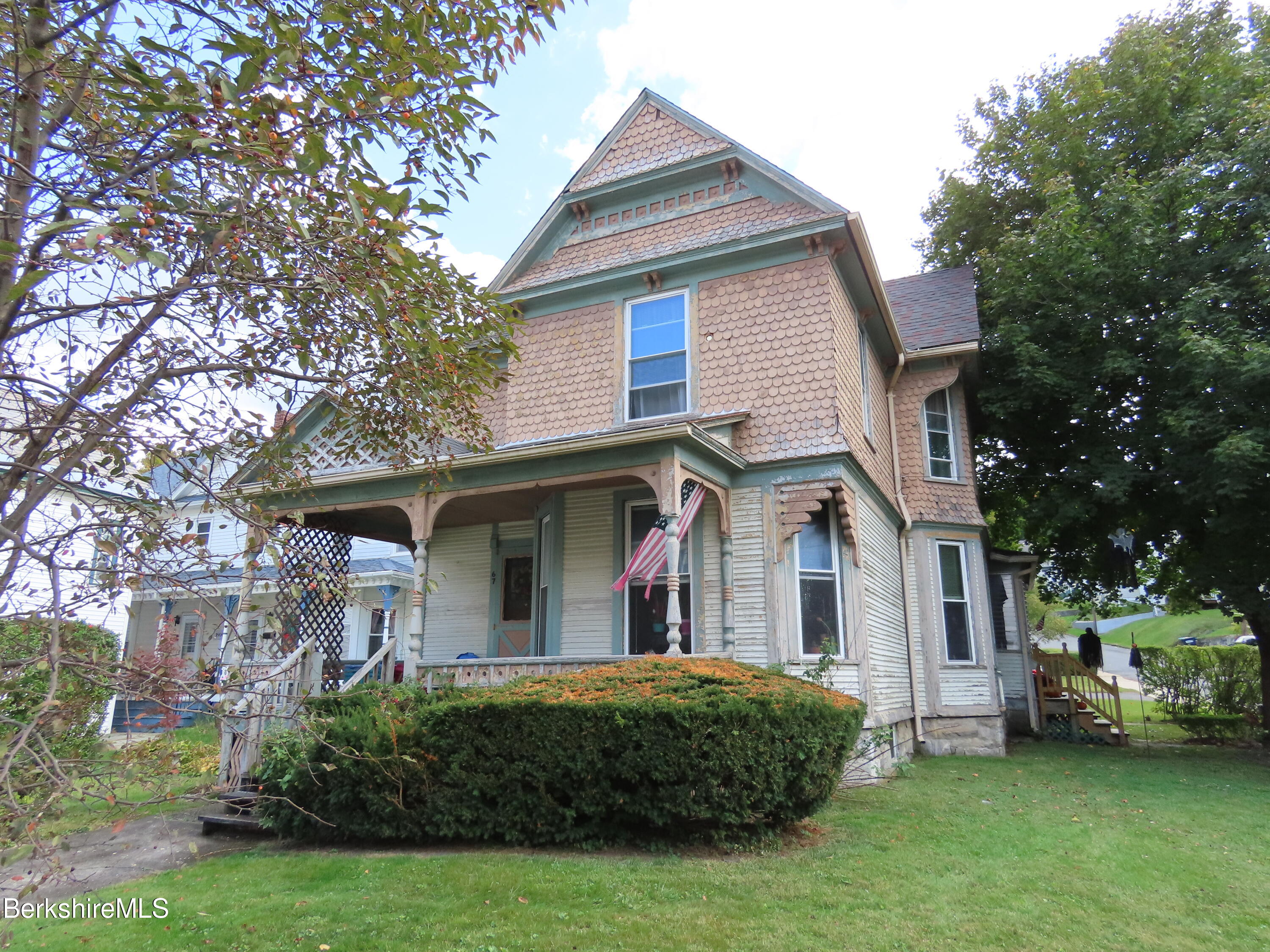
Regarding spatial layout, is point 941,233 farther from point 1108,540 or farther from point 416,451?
point 416,451

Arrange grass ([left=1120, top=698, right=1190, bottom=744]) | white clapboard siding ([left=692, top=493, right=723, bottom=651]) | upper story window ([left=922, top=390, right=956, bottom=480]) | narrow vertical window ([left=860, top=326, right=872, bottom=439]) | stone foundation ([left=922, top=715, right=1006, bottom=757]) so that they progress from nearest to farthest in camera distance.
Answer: white clapboard siding ([left=692, top=493, right=723, bottom=651]) → narrow vertical window ([left=860, top=326, right=872, bottom=439]) → stone foundation ([left=922, top=715, right=1006, bottom=757]) → upper story window ([left=922, top=390, right=956, bottom=480]) → grass ([left=1120, top=698, right=1190, bottom=744])

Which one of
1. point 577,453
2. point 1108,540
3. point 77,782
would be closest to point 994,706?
point 1108,540

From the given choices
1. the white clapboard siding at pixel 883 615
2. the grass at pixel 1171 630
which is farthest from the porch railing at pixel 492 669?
the grass at pixel 1171 630

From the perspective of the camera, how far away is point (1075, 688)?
17141mm

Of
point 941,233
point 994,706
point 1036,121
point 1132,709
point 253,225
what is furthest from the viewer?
point 1132,709

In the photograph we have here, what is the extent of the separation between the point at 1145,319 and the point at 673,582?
12432mm

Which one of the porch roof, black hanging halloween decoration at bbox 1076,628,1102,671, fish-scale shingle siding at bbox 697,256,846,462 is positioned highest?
fish-scale shingle siding at bbox 697,256,846,462

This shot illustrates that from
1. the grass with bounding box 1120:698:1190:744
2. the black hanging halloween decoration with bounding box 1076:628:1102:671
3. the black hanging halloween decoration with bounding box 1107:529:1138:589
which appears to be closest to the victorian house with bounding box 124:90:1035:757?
the black hanging halloween decoration with bounding box 1107:529:1138:589

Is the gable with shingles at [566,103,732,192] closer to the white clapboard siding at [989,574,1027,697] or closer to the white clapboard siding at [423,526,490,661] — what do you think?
the white clapboard siding at [423,526,490,661]

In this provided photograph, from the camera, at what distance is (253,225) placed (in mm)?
4336

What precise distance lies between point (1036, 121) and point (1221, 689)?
46.4ft

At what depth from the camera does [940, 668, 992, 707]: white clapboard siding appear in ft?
46.1

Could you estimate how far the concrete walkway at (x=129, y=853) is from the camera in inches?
253

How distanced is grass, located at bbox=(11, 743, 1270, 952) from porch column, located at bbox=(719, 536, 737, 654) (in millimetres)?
2470
